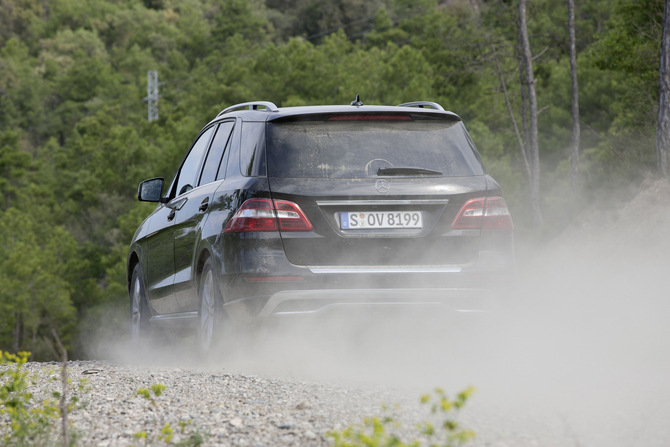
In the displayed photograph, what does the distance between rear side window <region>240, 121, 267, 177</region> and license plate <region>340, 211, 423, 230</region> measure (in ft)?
2.14

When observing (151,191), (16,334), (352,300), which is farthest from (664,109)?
(16,334)

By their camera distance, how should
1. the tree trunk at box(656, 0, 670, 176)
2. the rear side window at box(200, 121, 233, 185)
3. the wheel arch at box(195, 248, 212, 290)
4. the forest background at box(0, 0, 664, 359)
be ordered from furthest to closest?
the forest background at box(0, 0, 664, 359), the tree trunk at box(656, 0, 670, 176), the rear side window at box(200, 121, 233, 185), the wheel arch at box(195, 248, 212, 290)

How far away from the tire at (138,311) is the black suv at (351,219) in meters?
2.31

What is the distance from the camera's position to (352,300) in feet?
16.7

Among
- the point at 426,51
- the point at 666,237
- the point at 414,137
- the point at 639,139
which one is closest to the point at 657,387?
the point at 414,137

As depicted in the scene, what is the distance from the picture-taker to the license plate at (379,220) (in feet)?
16.9

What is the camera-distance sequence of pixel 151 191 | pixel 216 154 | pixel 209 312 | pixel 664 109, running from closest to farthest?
1. pixel 209 312
2. pixel 216 154
3. pixel 151 191
4. pixel 664 109

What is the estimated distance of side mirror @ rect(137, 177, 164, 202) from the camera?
24.1 ft

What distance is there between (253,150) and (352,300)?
4.23 ft

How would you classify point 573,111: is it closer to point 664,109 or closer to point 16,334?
point 664,109

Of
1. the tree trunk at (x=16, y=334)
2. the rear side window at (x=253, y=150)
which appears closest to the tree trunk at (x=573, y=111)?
the rear side window at (x=253, y=150)

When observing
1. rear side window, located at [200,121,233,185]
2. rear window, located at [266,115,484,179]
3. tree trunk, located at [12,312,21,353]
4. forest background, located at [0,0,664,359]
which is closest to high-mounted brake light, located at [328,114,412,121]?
rear window, located at [266,115,484,179]

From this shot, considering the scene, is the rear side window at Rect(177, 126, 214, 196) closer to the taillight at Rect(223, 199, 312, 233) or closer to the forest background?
the taillight at Rect(223, 199, 312, 233)

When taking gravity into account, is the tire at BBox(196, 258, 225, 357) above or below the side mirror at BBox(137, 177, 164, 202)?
below
